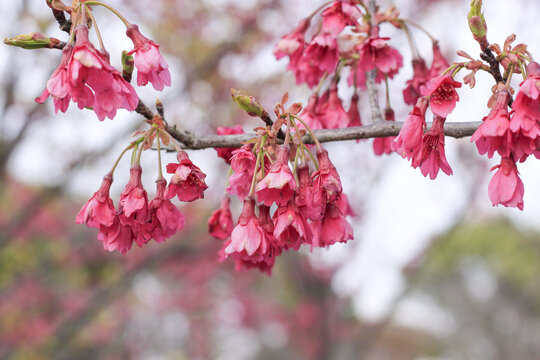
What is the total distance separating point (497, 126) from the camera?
1074mm

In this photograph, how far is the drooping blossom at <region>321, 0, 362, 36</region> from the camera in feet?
5.11

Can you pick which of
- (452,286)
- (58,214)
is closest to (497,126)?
(58,214)

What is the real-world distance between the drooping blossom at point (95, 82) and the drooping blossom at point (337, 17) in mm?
738

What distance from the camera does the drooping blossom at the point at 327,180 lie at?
1.19 m

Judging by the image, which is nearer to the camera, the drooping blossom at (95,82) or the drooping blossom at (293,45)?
the drooping blossom at (95,82)

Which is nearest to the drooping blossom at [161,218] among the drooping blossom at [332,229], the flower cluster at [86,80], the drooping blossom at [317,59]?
the flower cluster at [86,80]

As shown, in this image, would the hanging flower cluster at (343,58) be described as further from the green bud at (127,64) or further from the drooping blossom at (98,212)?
the drooping blossom at (98,212)

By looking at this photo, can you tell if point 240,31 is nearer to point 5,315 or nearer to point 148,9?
point 148,9

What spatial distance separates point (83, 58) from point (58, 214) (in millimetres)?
9472

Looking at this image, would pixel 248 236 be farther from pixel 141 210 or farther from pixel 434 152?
pixel 434 152

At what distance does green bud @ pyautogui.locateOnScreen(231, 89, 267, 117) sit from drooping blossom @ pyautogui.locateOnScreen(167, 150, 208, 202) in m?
0.21

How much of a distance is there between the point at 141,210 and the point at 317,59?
825 mm

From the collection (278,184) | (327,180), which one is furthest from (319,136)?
(278,184)

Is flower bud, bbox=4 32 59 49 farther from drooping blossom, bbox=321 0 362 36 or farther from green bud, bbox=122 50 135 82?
drooping blossom, bbox=321 0 362 36
